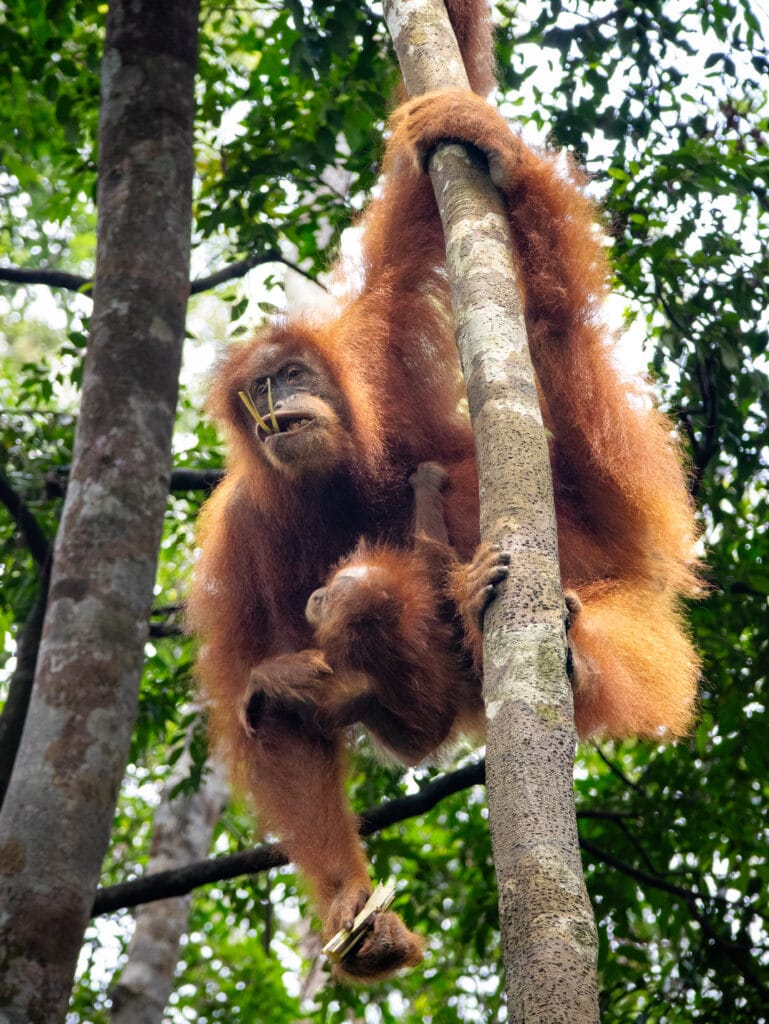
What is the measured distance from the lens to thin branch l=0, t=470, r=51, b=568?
17.5 feet

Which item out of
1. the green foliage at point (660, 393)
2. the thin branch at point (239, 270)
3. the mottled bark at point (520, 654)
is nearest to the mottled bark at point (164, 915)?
the green foliage at point (660, 393)

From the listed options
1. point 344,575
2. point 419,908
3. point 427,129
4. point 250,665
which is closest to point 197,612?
point 250,665

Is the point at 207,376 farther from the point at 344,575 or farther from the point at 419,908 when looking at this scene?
the point at 419,908

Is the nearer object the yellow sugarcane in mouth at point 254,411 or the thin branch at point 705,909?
the yellow sugarcane in mouth at point 254,411

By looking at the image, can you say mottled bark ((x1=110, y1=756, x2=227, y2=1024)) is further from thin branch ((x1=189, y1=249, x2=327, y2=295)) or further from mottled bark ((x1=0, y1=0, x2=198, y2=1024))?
thin branch ((x1=189, y1=249, x2=327, y2=295))

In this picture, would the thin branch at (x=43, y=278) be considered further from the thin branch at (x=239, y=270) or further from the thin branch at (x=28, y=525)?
the thin branch at (x=28, y=525)

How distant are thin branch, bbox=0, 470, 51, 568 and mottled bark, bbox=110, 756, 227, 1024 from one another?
1.40 metres

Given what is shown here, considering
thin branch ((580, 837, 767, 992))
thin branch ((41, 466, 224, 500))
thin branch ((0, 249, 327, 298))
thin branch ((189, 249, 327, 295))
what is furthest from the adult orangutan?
thin branch ((189, 249, 327, 295))

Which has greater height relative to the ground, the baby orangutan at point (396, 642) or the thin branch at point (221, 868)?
the baby orangutan at point (396, 642)

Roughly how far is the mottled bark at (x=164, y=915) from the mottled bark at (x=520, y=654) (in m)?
3.89

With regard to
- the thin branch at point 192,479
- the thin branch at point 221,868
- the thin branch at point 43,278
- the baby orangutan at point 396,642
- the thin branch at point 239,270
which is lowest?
the thin branch at point 221,868

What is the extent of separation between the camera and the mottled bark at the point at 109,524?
3248 millimetres

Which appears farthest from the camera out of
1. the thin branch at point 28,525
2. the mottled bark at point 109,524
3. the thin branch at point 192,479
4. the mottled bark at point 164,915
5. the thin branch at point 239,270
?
the thin branch at point 239,270

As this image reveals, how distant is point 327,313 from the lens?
478 centimetres
